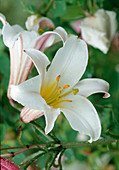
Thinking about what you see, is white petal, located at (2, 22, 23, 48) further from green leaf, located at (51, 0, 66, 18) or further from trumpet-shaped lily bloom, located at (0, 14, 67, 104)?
green leaf, located at (51, 0, 66, 18)

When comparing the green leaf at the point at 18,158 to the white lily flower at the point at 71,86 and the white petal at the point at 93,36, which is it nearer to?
the white lily flower at the point at 71,86

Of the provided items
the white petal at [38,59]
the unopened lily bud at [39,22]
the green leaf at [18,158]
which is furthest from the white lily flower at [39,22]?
the green leaf at [18,158]

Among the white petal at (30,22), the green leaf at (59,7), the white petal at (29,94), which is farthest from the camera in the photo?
the green leaf at (59,7)

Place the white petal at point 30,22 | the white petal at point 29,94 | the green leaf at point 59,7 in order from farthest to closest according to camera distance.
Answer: the green leaf at point 59,7 → the white petal at point 30,22 → the white petal at point 29,94

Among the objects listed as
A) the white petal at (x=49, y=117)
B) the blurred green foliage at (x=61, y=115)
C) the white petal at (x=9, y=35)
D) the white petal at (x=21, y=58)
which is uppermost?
the white petal at (x=9, y=35)

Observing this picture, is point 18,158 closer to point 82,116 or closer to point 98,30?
point 82,116
